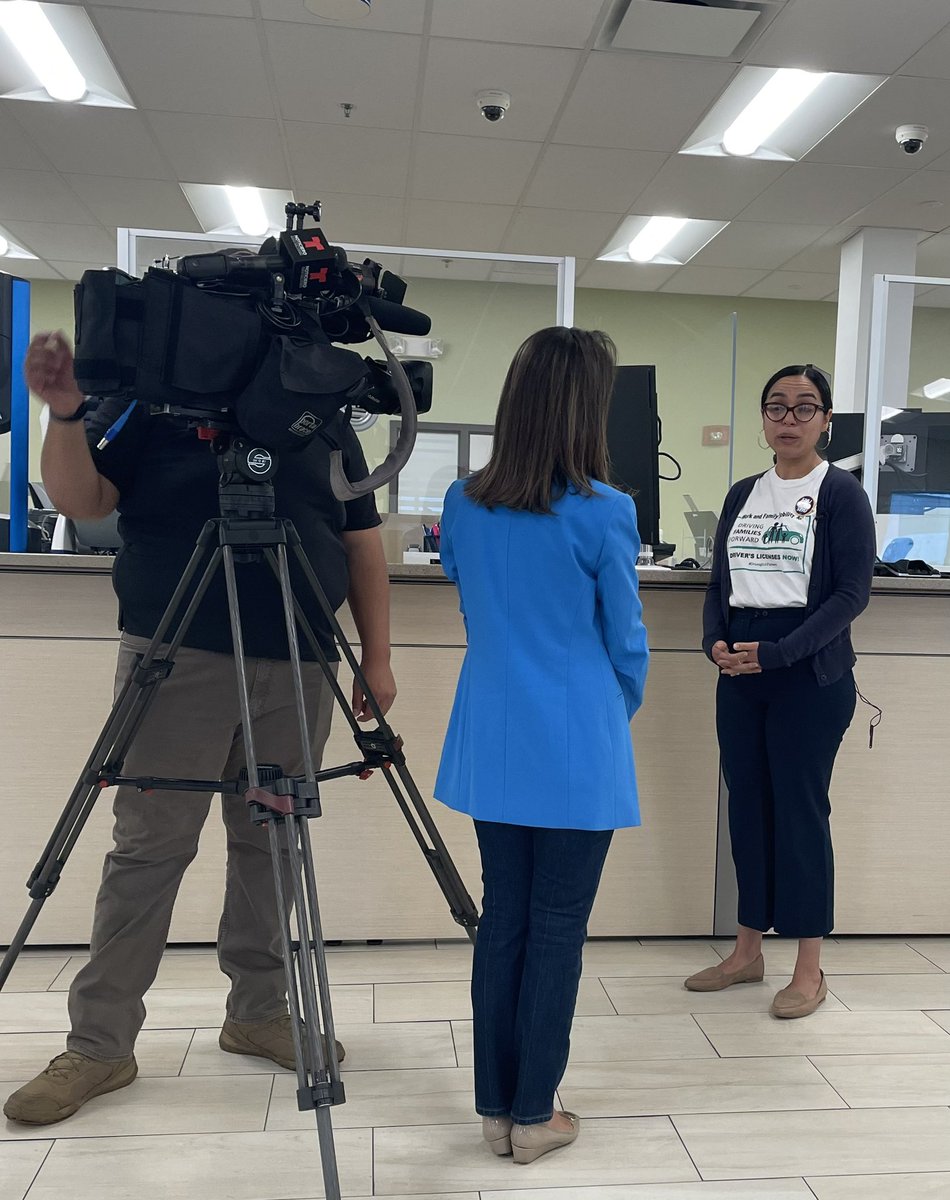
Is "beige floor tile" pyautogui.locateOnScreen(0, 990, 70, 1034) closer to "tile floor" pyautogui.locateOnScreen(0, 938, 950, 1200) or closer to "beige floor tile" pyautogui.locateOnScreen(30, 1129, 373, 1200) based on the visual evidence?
"tile floor" pyautogui.locateOnScreen(0, 938, 950, 1200)

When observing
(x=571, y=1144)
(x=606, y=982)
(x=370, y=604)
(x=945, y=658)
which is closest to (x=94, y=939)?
(x=370, y=604)

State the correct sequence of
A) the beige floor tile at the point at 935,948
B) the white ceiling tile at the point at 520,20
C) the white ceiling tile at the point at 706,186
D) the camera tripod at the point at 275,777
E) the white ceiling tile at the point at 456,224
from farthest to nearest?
the white ceiling tile at the point at 456,224 < the white ceiling tile at the point at 706,186 < the white ceiling tile at the point at 520,20 < the beige floor tile at the point at 935,948 < the camera tripod at the point at 275,777

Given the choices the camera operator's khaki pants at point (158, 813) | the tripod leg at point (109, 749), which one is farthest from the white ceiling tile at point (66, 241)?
the tripod leg at point (109, 749)

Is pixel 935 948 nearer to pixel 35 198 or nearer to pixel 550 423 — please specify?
pixel 550 423

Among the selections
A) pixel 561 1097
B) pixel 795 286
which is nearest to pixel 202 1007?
pixel 561 1097

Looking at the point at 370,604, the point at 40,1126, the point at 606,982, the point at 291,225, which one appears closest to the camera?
the point at 291,225

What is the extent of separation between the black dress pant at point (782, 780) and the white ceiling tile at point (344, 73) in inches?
124

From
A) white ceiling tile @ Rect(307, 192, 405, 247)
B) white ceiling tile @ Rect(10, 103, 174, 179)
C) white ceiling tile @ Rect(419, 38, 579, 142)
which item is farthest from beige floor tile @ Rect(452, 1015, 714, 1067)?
white ceiling tile @ Rect(307, 192, 405, 247)

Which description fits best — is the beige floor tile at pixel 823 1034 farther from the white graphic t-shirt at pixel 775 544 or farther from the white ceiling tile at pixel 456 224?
the white ceiling tile at pixel 456 224

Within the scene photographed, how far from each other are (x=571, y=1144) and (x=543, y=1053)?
23 cm

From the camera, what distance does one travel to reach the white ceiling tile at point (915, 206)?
17.9 feet

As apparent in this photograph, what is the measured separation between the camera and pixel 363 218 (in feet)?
20.5

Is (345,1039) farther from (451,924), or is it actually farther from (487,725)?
(487,725)

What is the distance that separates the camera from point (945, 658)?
247 cm
